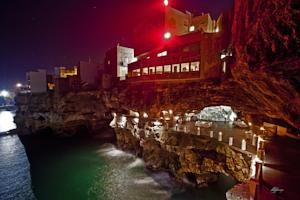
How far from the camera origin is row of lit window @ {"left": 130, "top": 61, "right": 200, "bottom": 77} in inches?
778

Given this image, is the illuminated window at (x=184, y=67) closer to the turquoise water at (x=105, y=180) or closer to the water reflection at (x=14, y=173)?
the turquoise water at (x=105, y=180)

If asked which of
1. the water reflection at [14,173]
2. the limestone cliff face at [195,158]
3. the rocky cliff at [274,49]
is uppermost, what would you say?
the rocky cliff at [274,49]

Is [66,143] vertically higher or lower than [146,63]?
lower

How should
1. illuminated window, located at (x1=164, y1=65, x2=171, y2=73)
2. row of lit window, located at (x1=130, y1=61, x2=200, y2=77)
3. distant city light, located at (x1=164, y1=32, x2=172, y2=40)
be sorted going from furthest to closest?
distant city light, located at (x1=164, y1=32, x2=172, y2=40) < illuminated window, located at (x1=164, y1=65, x2=171, y2=73) < row of lit window, located at (x1=130, y1=61, x2=200, y2=77)

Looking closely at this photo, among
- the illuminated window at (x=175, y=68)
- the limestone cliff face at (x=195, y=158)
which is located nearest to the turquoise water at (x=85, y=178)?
the limestone cliff face at (x=195, y=158)

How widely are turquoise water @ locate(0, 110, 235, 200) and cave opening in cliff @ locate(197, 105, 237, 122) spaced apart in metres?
8.99

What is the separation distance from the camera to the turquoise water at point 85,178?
16431mm

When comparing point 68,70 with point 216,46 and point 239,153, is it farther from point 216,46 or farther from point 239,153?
point 239,153

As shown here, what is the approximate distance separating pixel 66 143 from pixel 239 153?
96.2ft

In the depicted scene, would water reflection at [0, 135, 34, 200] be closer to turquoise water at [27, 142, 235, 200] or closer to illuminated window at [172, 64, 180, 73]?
turquoise water at [27, 142, 235, 200]

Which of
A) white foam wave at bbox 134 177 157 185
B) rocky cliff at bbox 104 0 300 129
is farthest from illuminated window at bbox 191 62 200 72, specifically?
white foam wave at bbox 134 177 157 185

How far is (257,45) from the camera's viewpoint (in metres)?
6.36

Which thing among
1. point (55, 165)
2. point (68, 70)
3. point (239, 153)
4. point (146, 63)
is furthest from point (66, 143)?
point (239, 153)

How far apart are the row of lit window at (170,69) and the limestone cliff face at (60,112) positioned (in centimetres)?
1075
